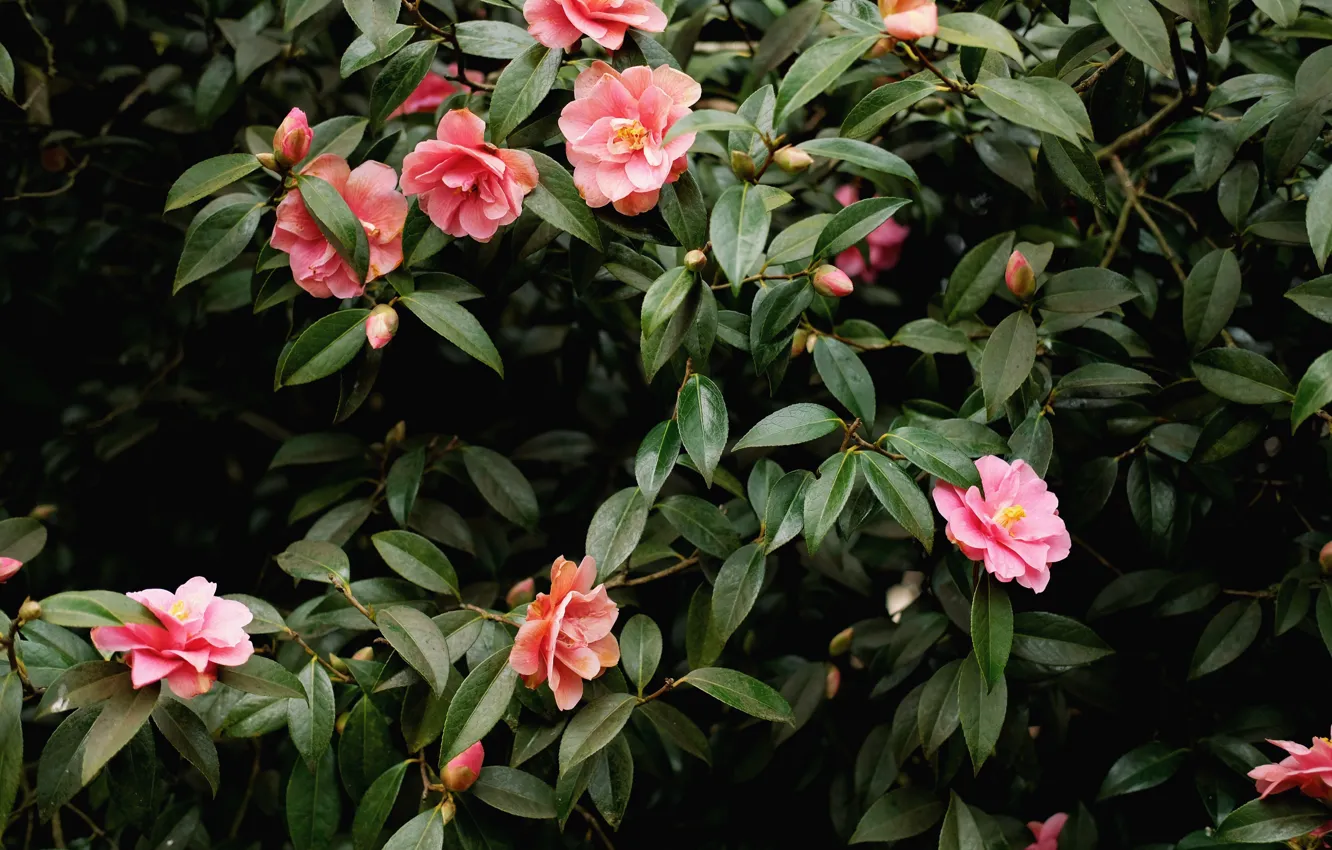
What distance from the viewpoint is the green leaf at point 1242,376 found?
3.01 ft

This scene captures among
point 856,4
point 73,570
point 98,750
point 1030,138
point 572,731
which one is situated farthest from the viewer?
point 73,570

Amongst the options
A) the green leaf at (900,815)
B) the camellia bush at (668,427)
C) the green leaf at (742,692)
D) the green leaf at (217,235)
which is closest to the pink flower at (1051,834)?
the camellia bush at (668,427)

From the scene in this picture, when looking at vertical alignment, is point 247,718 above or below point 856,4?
below

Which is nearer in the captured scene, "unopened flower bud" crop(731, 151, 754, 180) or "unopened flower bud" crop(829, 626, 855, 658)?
"unopened flower bud" crop(731, 151, 754, 180)

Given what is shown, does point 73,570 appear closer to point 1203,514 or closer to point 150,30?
point 150,30

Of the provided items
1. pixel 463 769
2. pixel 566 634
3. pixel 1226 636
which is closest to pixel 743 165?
pixel 566 634

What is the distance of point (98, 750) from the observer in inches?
28.4

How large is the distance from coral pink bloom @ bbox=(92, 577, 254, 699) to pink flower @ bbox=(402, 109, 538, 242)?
0.34 m

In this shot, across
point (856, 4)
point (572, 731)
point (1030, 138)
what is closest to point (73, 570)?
point (572, 731)

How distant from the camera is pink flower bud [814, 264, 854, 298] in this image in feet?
2.85

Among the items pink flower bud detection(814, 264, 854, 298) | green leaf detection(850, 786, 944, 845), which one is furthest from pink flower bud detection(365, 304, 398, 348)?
green leaf detection(850, 786, 944, 845)

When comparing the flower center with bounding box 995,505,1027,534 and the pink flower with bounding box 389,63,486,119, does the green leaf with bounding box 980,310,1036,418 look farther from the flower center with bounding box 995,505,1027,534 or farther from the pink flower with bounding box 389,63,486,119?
the pink flower with bounding box 389,63,486,119

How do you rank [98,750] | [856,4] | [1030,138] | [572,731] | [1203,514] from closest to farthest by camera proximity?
[98,750], [572,731], [856,4], [1203,514], [1030,138]

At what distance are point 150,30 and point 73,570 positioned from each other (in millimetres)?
691
